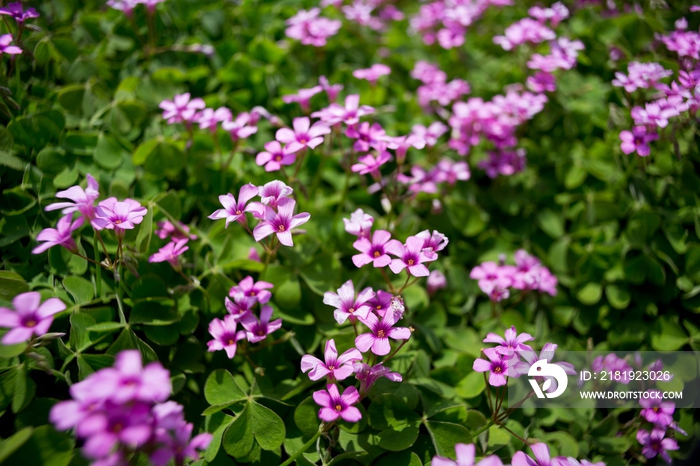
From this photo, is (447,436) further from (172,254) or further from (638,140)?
(638,140)

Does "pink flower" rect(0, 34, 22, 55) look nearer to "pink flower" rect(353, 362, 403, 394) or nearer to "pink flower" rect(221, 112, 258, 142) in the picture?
"pink flower" rect(221, 112, 258, 142)

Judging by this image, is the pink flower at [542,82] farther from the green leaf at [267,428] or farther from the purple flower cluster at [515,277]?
the green leaf at [267,428]

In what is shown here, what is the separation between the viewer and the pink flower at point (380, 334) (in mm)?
1442

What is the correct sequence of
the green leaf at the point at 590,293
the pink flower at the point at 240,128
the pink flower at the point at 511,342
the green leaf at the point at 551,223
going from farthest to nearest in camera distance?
the green leaf at the point at 551,223 → the green leaf at the point at 590,293 → the pink flower at the point at 240,128 → the pink flower at the point at 511,342

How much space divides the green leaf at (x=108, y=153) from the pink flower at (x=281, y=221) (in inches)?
36.7

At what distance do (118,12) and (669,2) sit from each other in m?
3.27

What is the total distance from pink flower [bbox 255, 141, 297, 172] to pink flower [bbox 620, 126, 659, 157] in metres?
1.47

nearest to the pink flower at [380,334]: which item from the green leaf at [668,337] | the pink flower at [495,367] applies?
the pink flower at [495,367]

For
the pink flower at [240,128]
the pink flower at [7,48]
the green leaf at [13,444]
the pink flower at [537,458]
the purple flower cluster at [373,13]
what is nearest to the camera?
the green leaf at [13,444]

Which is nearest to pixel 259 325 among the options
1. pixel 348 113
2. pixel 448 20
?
pixel 348 113

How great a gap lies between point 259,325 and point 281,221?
0.38 meters

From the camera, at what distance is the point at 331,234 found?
7.04ft

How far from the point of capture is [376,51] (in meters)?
3.01

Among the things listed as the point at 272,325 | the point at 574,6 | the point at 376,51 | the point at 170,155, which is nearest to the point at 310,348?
the point at 272,325
